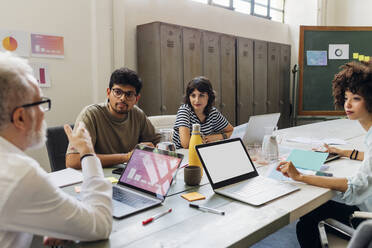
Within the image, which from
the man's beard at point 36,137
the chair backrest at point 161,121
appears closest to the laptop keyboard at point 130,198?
the man's beard at point 36,137

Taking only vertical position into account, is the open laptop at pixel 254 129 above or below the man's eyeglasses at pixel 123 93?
below

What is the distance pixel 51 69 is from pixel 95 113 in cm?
157

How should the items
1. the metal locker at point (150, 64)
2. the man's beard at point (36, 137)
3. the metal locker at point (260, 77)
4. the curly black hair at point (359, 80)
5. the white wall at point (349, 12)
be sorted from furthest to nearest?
the white wall at point (349, 12) → the metal locker at point (260, 77) → the metal locker at point (150, 64) → the curly black hair at point (359, 80) → the man's beard at point (36, 137)

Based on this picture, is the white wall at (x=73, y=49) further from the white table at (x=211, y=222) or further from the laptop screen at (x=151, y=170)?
the white table at (x=211, y=222)

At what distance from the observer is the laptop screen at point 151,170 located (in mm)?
1176

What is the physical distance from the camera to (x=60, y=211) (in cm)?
76

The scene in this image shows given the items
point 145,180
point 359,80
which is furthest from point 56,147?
point 359,80

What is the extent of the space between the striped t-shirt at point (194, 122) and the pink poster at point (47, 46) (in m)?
1.58

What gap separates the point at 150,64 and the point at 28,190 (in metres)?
3.14

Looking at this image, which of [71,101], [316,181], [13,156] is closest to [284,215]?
[316,181]

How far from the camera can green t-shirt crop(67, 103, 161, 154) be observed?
1.89 m

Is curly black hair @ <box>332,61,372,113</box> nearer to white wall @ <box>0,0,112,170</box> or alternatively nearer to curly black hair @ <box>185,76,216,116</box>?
curly black hair @ <box>185,76,216,116</box>

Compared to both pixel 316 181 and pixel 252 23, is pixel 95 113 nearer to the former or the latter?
pixel 316 181

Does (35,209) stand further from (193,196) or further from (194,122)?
(194,122)
